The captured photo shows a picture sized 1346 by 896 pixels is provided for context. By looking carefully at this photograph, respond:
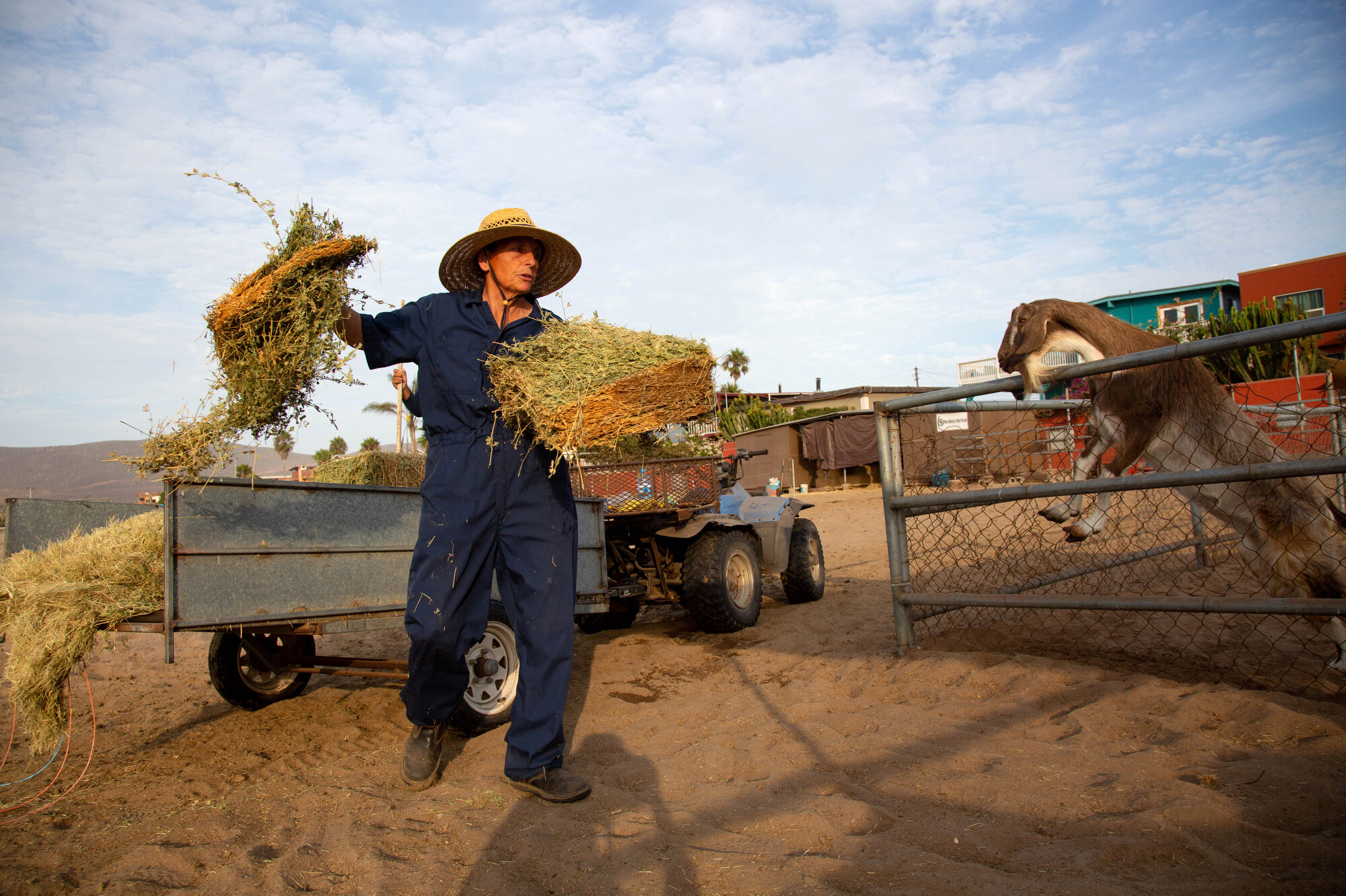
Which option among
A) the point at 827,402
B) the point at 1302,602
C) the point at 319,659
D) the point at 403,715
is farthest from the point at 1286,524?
the point at 827,402

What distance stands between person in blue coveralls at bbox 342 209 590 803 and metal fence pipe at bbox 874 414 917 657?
2.00 metres

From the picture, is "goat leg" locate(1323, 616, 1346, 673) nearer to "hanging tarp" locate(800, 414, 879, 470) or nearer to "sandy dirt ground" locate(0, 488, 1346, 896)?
"sandy dirt ground" locate(0, 488, 1346, 896)

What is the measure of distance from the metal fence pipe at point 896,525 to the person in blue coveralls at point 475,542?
2.00 meters

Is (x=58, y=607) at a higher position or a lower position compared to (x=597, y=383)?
lower

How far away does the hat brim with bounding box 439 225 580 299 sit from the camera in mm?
3066

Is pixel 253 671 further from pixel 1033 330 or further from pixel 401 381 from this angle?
pixel 1033 330

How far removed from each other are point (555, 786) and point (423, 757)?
0.59 meters

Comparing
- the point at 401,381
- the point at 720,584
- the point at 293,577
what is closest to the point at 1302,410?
the point at 720,584

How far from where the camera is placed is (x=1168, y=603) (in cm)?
309

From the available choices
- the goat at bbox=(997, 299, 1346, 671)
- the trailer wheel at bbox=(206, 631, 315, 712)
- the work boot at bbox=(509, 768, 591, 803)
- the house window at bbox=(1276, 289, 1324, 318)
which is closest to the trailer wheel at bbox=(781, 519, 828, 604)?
the goat at bbox=(997, 299, 1346, 671)

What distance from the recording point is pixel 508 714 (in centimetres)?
379

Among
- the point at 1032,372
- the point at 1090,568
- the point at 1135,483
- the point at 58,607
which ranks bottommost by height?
the point at 1090,568

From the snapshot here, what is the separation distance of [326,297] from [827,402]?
1114 inches

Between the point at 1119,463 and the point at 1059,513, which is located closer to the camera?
the point at 1119,463
